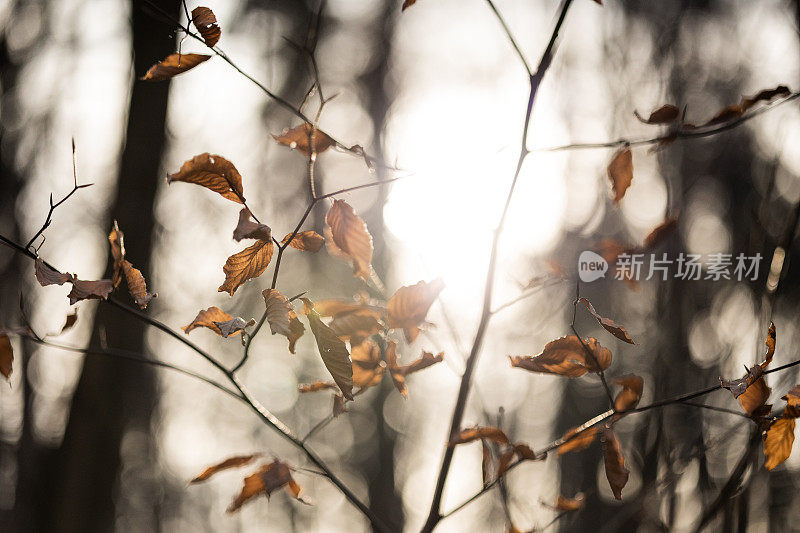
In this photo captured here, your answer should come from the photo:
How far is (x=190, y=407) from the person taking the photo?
5223mm

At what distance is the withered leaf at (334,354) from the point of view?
74 cm

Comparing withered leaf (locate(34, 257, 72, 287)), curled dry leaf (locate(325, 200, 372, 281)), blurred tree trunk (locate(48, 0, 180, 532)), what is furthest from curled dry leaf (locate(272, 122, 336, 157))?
blurred tree trunk (locate(48, 0, 180, 532))

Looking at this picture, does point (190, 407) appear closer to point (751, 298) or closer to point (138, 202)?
point (138, 202)

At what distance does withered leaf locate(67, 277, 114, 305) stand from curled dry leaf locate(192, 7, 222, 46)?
37 cm

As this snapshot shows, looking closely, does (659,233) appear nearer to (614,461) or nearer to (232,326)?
(614,461)

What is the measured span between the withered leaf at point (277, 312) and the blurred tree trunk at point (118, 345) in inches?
66.8

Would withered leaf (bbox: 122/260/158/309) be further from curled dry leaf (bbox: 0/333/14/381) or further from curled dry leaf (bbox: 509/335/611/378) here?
curled dry leaf (bbox: 509/335/611/378)

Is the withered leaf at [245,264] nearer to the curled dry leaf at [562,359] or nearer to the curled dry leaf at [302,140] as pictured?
the curled dry leaf at [302,140]

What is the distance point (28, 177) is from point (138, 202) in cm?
216

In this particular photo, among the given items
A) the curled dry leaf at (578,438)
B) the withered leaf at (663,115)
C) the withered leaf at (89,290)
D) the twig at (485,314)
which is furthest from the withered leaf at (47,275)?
the withered leaf at (663,115)

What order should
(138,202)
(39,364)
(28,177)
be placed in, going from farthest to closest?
1. (39,364)
2. (28,177)
3. (138,202)

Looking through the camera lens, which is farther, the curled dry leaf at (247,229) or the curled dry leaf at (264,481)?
the curled dry leaf at (264,481)

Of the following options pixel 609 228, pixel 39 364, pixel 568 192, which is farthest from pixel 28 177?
pixel 609 228

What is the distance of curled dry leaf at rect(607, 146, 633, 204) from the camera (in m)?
1.01
